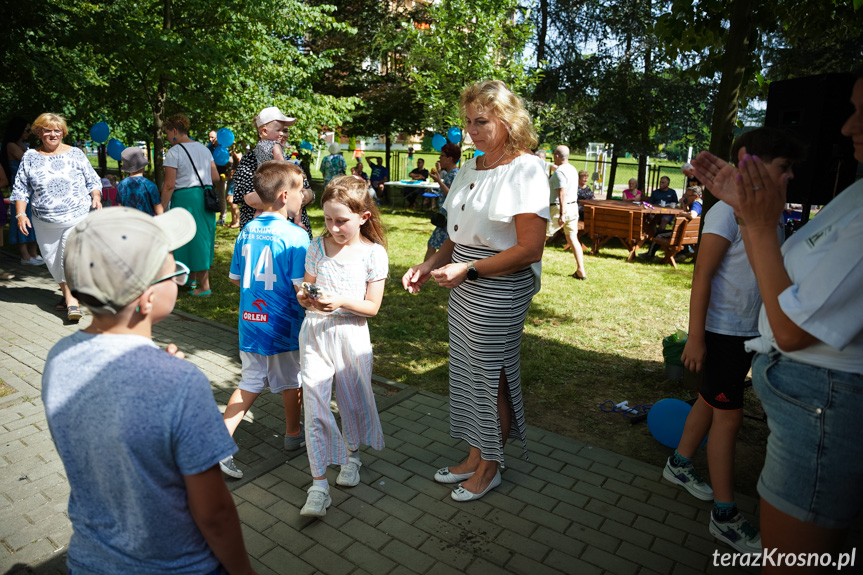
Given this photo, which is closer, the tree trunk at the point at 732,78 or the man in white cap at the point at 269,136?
the tree trunk at the point at 732,78

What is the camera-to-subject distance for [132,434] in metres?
1.46

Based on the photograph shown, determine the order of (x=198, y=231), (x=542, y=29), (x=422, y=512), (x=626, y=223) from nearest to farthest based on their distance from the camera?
1. (x=422, y=512)
2. (x=198, y=231)
3. (x=626, y=223)
4. (x=542, y=29)

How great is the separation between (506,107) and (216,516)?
2.39 m

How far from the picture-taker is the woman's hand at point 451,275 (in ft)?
10.00

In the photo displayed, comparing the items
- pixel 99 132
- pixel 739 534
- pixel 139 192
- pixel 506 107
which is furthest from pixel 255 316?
pixel 99 132

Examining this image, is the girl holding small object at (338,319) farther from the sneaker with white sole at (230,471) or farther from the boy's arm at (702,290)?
the boy's arm at (702,290)

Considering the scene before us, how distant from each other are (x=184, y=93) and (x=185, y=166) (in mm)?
4705

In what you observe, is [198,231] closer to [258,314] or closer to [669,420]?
[258,314]

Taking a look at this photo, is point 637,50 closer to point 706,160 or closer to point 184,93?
point 184,93

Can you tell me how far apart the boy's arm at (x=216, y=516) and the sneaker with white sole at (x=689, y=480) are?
2865 mm

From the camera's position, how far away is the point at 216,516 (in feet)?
5.17

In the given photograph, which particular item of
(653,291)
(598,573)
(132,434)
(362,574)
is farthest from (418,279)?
(653,291)

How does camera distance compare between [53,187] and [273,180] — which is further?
[53,187]

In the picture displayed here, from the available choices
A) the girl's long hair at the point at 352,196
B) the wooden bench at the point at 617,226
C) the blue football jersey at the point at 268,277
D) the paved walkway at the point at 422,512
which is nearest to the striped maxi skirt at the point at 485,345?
the paved walkway at the point at 422,512
